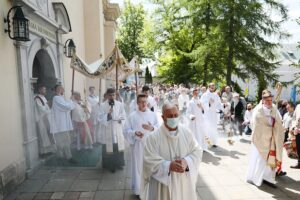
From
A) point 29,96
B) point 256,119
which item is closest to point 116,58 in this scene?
point 29,96

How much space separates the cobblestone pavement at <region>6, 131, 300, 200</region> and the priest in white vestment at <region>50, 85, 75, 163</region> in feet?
3.10

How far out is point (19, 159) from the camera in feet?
19.9

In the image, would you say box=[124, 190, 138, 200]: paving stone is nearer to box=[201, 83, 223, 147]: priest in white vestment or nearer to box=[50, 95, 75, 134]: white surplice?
box=[50, 95, 75, 134]: white surplice

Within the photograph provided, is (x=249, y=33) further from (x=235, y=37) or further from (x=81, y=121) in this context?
(x=81, y=121)

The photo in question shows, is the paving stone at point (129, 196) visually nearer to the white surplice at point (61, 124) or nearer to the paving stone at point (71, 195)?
the paving stone at point (71, 195)

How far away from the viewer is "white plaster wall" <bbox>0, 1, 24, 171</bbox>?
547 centimetres

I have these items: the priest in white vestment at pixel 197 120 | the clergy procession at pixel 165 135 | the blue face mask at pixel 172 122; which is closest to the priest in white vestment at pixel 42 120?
the clergy procession at pixel 165 135

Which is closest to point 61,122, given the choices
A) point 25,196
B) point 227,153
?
point 25,196

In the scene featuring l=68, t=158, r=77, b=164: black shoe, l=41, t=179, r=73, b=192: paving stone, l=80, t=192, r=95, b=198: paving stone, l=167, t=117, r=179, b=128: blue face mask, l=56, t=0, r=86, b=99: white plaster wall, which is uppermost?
l=56, t=0, r=86, b=99: white plaster wall

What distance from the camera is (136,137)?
17.0 ft

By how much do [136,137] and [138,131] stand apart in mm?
142

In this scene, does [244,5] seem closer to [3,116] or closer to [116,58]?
[116,58]

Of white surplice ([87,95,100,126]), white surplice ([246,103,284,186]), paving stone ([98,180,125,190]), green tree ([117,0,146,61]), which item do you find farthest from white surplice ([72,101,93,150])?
green tree ([117,0,146,61])

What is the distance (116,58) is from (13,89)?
8.17ft
